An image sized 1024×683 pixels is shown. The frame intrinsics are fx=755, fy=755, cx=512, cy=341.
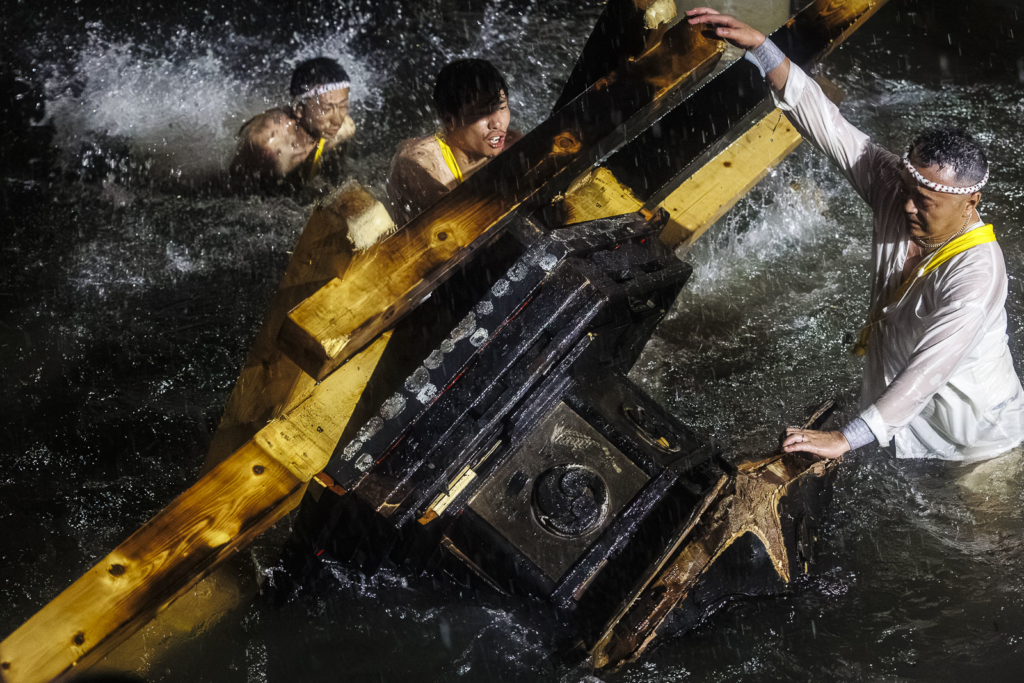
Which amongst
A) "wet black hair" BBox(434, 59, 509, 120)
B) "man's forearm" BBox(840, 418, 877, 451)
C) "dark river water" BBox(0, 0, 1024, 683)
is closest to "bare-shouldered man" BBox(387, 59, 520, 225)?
"wet black hair" BBox(434, 59, 509, 120)

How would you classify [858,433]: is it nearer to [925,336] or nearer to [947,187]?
[925,336]

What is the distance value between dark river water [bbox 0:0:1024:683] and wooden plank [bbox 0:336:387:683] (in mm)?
770

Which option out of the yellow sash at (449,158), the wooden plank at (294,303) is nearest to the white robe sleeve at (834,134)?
the yellow sash at (449,158)

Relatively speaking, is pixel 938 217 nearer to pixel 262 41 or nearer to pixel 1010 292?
pixel 1010 292

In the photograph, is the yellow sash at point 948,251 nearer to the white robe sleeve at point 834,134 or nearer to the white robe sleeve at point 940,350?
the white robe sleeve at point 940,350

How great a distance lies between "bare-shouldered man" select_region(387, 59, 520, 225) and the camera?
3752 mm

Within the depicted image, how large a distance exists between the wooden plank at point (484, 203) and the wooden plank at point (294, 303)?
1.34ft

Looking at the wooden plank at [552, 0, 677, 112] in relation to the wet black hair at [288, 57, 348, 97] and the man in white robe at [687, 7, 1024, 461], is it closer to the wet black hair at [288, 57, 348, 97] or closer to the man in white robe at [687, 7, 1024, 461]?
the man in white robe at [687, 7, 1024, 461]

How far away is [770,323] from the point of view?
15.8 feet

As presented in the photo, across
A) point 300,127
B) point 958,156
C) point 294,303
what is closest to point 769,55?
point 958,156

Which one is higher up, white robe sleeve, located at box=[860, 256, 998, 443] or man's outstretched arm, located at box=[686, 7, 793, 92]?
man's outstretched arm, located at box=[686, 7, 793, 92]

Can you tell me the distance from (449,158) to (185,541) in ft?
7.23

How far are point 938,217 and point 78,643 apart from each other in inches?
134

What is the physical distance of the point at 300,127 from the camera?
16.2 ft
